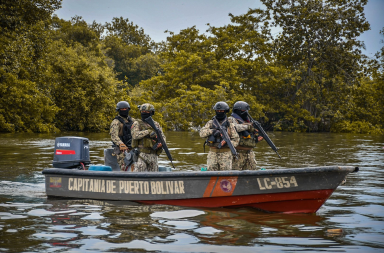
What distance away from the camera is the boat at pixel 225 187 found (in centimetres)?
746

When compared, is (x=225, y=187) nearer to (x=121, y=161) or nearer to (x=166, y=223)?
(x=166, y=223)

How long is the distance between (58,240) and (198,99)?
3567cm

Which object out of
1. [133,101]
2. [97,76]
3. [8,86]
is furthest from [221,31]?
[8,86]

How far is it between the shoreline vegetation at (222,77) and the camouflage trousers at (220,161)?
77.4ft

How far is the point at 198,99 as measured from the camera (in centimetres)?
4116

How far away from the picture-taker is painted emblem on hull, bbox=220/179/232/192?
7.69m

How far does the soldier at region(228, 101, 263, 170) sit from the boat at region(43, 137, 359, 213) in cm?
124

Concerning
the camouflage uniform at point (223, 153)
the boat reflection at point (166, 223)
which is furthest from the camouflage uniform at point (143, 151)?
the camouflage uniform at point (223, 153)

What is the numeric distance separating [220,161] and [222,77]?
36.0 metres

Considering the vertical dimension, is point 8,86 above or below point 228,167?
above

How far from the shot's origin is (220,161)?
331 inches

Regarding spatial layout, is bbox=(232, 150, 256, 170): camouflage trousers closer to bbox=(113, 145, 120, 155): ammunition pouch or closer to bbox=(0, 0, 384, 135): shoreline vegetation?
bbox=(113, 145, 120, 155): ammunition pouch

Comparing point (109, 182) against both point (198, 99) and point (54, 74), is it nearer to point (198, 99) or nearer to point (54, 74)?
point (54, 74)

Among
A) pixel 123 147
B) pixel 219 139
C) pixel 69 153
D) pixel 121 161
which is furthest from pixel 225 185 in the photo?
pixel 69 153
